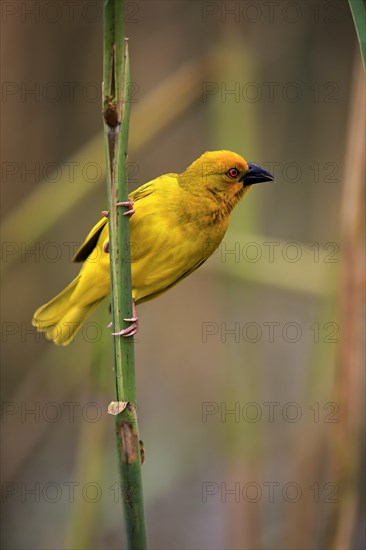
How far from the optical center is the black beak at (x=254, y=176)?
237 cm

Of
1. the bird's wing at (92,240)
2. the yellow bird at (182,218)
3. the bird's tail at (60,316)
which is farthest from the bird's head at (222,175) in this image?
the bird's tail at (60,316)

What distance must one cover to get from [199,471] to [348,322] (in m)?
1.22

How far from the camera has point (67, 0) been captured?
126 inches

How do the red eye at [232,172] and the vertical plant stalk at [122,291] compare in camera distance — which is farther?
the red eye at [232,172]

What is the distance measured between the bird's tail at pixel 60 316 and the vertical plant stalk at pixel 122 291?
4.01ft

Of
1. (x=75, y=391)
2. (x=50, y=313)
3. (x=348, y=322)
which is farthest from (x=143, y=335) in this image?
(x=348, y=322)

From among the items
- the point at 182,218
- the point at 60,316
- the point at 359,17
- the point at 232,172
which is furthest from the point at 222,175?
the point at 359,17

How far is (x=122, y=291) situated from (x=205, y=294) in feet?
6.79

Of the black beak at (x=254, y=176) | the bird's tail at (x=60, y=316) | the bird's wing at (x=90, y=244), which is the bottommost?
the bird's tail at (x=60, y=316)

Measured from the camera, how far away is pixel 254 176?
242 centimetres

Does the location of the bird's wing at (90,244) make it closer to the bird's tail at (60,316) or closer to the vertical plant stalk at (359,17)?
the bird's tail at (60,316)

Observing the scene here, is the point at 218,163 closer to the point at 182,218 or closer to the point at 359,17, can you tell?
the point at 182,218

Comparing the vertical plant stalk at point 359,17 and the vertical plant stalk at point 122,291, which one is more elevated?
the vertical plant stalk at point 359,17

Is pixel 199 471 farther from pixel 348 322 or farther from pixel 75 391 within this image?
pixel 348 322
